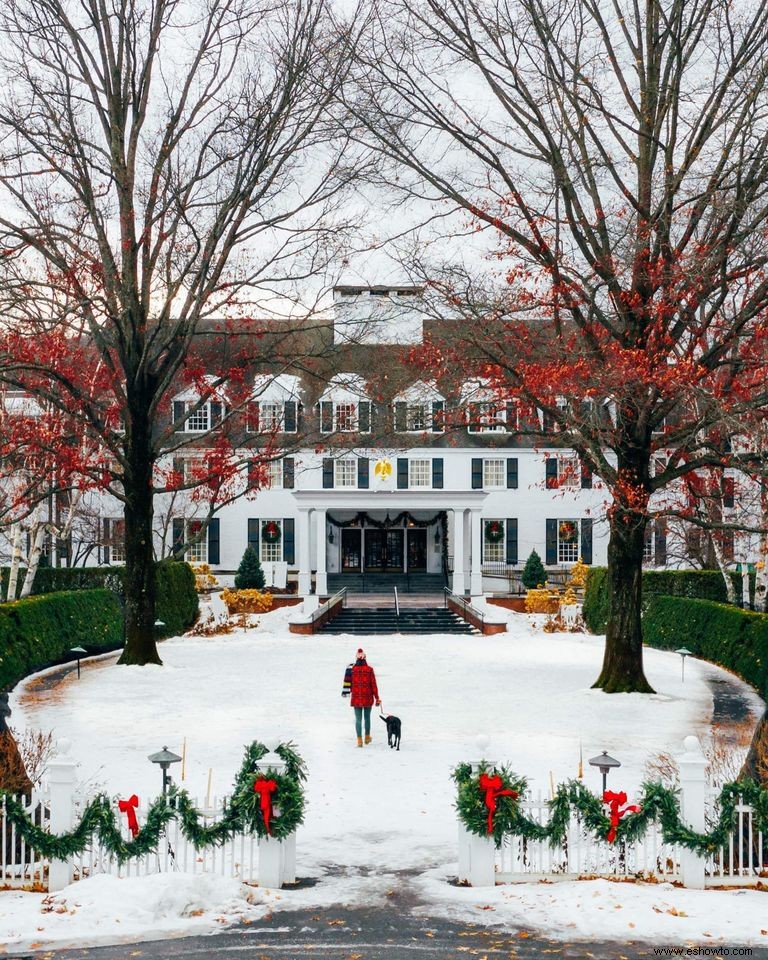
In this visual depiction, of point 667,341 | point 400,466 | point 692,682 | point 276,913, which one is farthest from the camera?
point 400,466

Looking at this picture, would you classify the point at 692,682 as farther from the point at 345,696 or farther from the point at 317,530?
the point at 317,530

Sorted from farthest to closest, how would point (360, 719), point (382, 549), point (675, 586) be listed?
point (382, 549) → point (675, 586) → point (360, 719)

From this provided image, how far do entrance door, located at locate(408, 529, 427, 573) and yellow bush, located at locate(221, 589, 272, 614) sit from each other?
46.3ft

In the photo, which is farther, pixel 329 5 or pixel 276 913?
pixel 329 5

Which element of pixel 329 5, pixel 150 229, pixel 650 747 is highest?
pixel 329 5

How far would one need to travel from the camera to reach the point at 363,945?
8125 millimetres

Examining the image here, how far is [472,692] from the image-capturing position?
21.5 meters

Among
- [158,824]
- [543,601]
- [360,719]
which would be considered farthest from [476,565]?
[158,824]

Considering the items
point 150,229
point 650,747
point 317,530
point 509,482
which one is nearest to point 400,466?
point 509,482

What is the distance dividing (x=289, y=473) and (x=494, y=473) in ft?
32.4

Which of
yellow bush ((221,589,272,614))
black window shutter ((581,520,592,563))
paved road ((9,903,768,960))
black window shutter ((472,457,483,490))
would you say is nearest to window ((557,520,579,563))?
black window shutter ((581,520,592,563))

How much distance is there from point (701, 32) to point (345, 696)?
1472 centimetres

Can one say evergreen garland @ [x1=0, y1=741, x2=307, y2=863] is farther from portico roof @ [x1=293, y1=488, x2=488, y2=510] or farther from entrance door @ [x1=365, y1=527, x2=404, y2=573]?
entrance door @ [x1=365, y1=527, x2=404, y2=573]

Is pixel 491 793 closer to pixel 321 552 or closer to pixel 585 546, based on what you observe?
pixel 321 552
